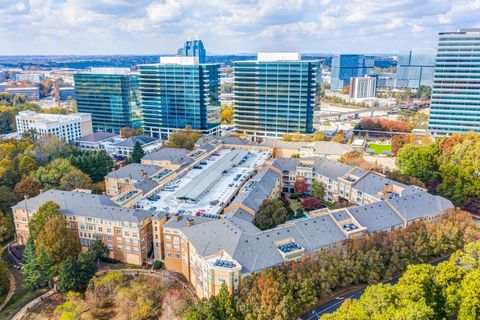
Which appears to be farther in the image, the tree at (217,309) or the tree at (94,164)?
the tree at (94,164)

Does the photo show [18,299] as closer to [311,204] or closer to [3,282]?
[3,282]

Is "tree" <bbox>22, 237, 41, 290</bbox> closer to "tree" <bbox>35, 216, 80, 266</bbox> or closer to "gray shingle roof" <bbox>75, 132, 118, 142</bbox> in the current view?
"tree" <bbox>35, 216, 80, 266</bbox>

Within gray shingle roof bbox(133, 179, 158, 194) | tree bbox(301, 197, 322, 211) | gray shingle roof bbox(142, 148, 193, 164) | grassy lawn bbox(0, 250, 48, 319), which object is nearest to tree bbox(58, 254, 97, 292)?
grassy lawn bbox(0, 250, 48, 319)

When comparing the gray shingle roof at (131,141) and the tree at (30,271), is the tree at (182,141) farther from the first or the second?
the tree at (30,271)

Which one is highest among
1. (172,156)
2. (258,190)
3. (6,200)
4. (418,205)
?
(172,156)

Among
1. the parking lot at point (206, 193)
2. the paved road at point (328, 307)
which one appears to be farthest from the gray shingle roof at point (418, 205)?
the parking lot at point (206, 193)

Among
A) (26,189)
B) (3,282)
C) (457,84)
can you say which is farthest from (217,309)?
(457,84)
